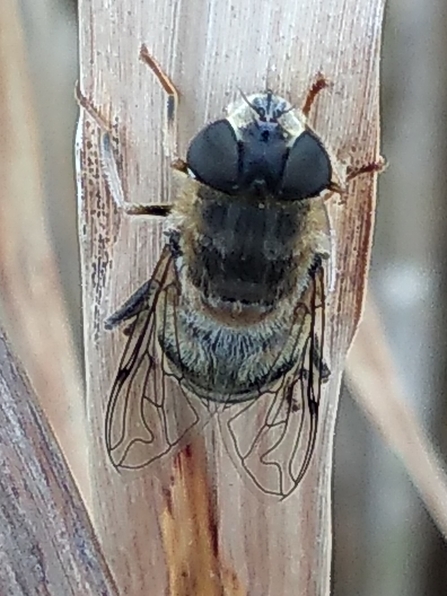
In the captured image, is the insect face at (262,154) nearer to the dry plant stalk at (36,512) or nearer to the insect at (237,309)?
the insect at (237,309)

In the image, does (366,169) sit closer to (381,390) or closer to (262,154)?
(262,154)

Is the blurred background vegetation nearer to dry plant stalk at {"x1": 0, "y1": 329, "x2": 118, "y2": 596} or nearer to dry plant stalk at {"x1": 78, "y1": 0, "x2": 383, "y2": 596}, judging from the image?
dry plant stalk at {"x1": 78, "y1": 0, "x2": 383, "y2": 596}

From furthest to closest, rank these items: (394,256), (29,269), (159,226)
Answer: (394,256), (29,269), (159,226)

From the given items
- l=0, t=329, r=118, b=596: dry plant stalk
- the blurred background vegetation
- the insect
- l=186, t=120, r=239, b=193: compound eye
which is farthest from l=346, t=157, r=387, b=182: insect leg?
the blurred background vegetation

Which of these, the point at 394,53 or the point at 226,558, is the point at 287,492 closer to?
the point at 226,558

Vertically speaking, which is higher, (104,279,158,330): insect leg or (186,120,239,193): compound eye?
(186,120,239,193): compound eye

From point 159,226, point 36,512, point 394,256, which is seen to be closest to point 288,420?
point 159,226

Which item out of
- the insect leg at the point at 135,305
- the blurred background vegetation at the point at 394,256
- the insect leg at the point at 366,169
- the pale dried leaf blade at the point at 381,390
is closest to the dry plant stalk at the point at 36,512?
the insect leg at the point at 135,305
